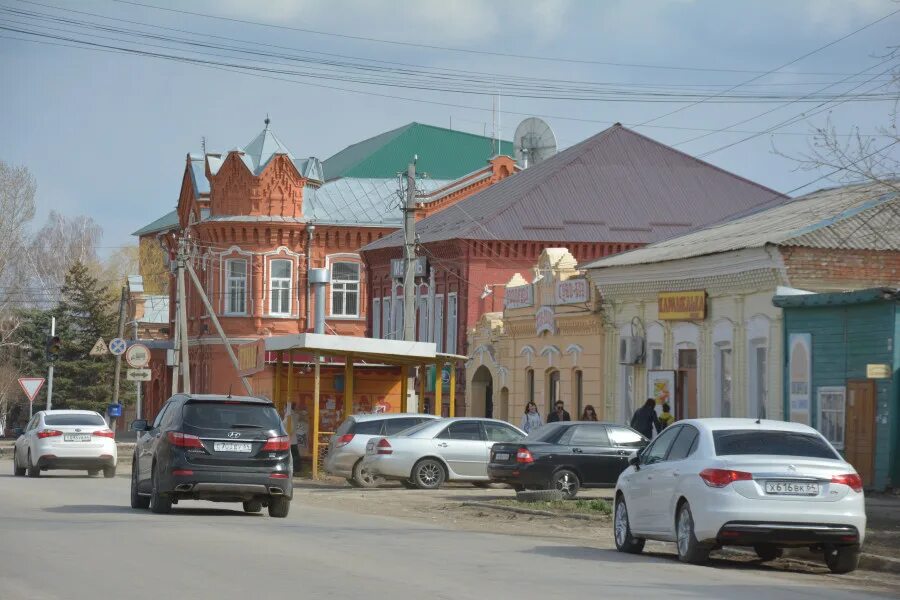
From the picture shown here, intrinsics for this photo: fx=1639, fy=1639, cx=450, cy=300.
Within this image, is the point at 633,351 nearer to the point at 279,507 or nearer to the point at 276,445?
the point at 279,507

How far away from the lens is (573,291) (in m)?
42.7

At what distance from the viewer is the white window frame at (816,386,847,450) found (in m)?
30.3

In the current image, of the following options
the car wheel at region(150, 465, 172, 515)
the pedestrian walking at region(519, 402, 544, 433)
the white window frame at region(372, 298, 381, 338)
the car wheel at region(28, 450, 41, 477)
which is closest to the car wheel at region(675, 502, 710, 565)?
the car wheel at region(150, 465, 172, 515)

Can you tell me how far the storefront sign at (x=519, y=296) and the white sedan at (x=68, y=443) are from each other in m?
14.6

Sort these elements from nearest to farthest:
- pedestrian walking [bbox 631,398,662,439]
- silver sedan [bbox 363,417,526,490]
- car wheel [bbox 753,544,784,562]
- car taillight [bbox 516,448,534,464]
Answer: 1. car wheel [bbox 753,544,784,562]
2. car taillight [bbox 516,448,534,464]
3. silver sedan [bbox 363,417,526,490]
4. pedestrian walking [bbox 631,398,662,439]

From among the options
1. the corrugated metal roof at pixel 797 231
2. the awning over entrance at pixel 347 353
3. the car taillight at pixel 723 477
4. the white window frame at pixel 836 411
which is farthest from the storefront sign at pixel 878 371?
the car taillight at pixel 723 477

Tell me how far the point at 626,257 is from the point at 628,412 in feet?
12.6

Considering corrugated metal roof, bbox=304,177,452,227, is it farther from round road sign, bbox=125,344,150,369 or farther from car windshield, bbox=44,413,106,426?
car windshield, bbox=44,413,106,426

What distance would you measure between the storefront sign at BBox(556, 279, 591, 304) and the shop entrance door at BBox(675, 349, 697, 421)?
4599mm

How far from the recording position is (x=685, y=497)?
54.6ft

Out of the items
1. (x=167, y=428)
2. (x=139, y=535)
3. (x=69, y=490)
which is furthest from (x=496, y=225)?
(x=139, y=535)

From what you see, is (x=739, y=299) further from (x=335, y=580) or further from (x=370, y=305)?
(x=370, y=305)

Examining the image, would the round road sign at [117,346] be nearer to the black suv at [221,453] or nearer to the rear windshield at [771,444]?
the black suv at [221,453]

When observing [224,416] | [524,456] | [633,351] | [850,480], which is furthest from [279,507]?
[633,351]
